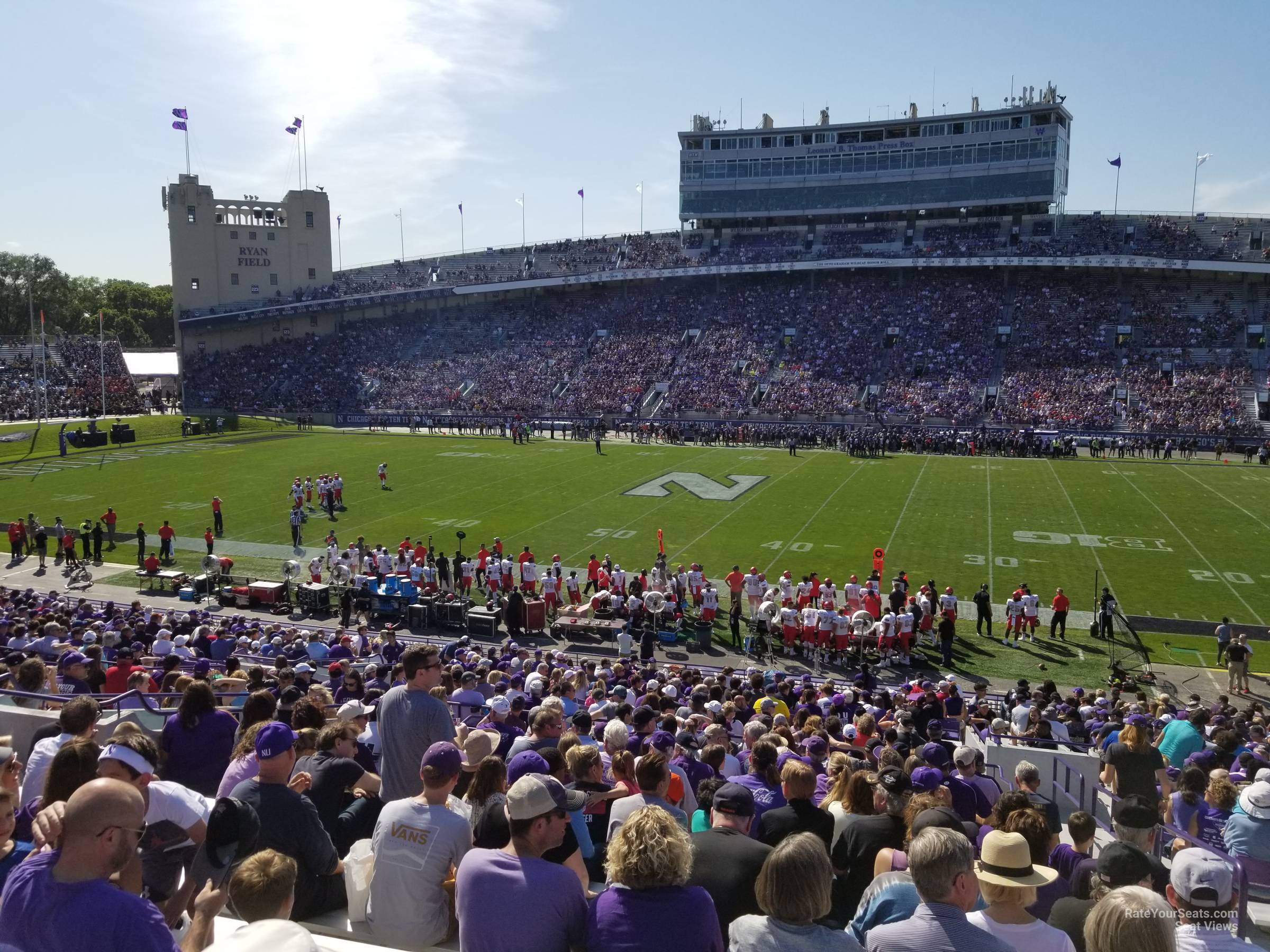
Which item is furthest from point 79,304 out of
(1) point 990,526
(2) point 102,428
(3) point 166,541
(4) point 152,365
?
(1) point 990,526

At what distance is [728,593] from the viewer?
21203mm

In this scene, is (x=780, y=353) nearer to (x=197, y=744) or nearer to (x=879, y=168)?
(x=879, y=168)

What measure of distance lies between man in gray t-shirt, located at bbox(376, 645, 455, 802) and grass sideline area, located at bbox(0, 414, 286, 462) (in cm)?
4529

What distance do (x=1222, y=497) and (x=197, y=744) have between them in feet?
111

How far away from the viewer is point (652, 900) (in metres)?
3.10

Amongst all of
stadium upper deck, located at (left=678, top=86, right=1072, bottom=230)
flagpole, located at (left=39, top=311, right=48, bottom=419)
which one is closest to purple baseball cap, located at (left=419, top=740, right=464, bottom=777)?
flagpole, located at (left=39, top=311, right=48, bottom=419)

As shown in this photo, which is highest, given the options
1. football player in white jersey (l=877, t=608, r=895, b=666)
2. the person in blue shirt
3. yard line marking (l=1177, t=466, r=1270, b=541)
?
the person in blue shirt

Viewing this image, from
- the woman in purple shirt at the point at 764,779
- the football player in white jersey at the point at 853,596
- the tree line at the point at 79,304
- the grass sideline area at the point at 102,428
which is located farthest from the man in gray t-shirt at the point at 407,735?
the tree line at the point at 79,304

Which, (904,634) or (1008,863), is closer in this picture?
(1008,863)

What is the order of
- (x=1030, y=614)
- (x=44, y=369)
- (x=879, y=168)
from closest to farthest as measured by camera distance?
(x=1030, y=614) < (x=44, y=369) < (x=879, y=168)

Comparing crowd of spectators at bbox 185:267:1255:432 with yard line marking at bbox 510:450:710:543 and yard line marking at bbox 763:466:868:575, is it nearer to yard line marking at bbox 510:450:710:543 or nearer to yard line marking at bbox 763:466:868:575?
yard line marking at bbox 763:466:868:575

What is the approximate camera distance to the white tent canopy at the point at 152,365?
7256 centimetres

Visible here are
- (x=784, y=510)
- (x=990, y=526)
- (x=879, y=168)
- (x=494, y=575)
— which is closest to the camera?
(x=494, y=575)

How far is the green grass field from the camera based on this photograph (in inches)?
865
